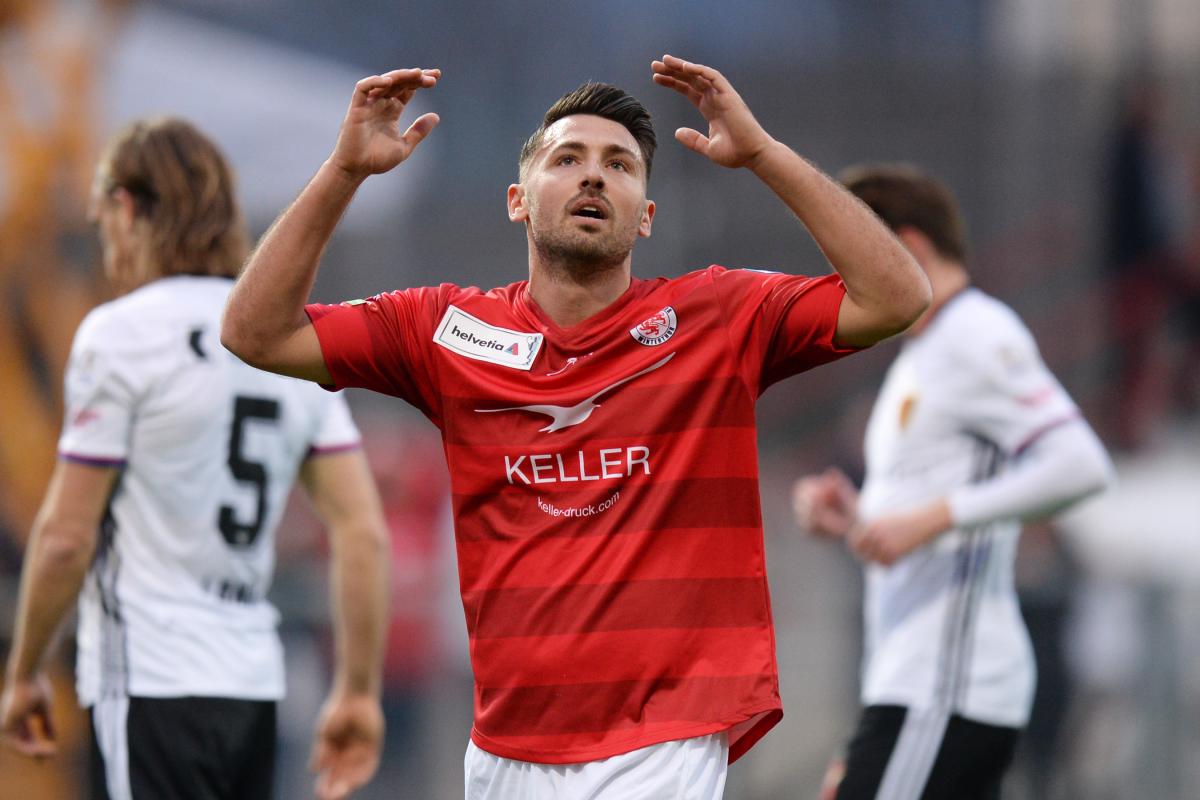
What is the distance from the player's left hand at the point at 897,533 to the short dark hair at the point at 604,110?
4.37 ft

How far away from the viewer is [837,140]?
44.3 feet

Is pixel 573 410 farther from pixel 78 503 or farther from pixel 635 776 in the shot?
pixel 78 503

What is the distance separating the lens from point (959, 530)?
4.39 metres

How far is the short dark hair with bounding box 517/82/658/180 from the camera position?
11.3 feet

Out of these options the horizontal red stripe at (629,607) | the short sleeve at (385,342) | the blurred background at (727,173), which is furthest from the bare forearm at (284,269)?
the blurred background at (727,173)

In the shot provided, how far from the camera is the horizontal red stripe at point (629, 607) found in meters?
3.21

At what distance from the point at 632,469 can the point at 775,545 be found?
303 inches

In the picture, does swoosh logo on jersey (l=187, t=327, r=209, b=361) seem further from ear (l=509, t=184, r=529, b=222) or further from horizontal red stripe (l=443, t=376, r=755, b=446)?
horizontal red stripe (l=443, t=376, r=755, b=446)

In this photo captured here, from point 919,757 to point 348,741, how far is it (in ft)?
5.30

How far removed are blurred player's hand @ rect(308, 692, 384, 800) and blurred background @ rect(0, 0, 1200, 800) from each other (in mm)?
4017

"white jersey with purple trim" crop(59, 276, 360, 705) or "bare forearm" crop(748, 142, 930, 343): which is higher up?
"bare forearm" crop(748, 142, 930, 343)

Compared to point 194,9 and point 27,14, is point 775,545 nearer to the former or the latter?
point 194,9

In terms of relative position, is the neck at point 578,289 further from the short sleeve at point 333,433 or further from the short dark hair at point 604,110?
the short sleeve at point 333,433

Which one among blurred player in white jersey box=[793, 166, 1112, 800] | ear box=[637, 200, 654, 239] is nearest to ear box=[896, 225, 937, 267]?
blurred player in white jersey box=[793, 166, 1112, 800]
